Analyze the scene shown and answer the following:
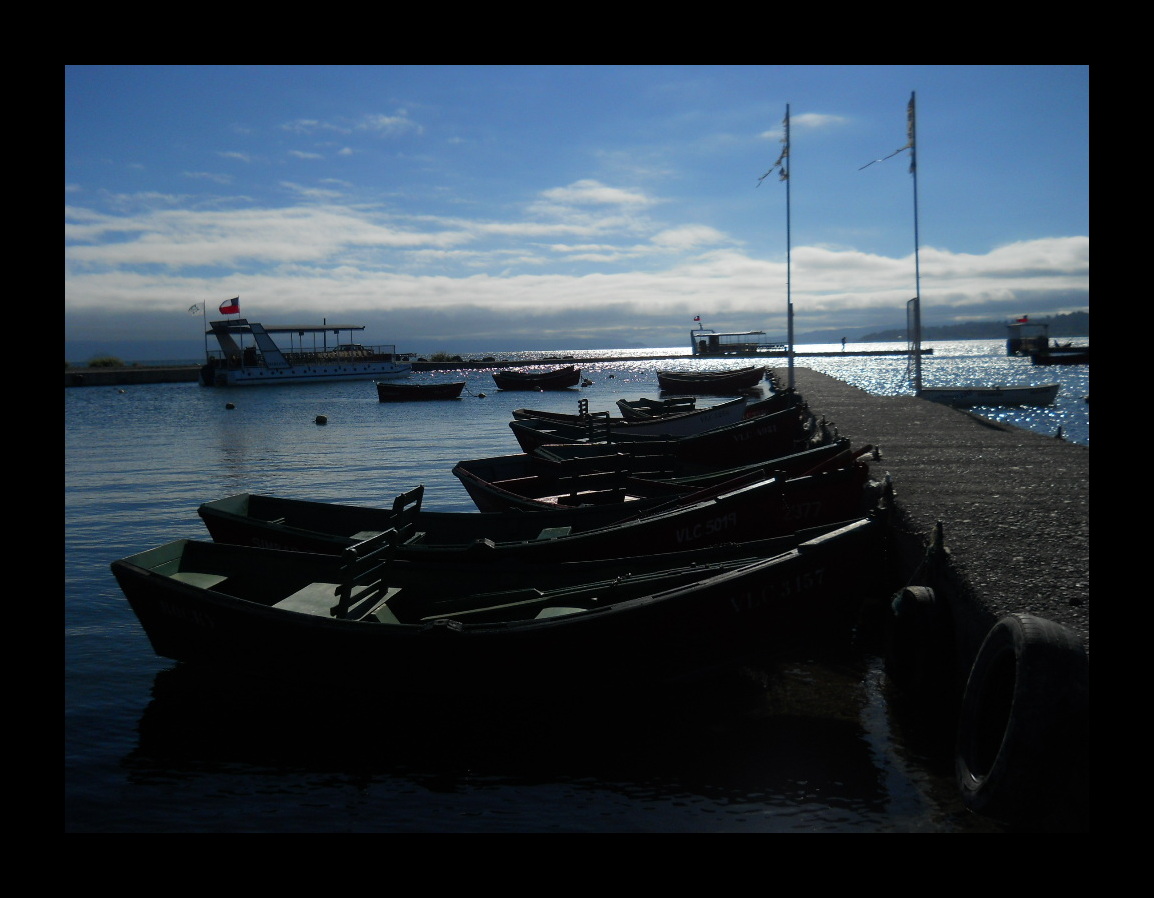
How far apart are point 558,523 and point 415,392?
5828 centimetres

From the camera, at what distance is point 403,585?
359 inches

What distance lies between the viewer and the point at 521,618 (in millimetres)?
8133

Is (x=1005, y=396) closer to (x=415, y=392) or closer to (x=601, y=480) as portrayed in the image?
A: (x=601, y=480)

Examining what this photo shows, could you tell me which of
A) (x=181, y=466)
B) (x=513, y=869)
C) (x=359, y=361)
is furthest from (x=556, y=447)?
(x=359, y=361)

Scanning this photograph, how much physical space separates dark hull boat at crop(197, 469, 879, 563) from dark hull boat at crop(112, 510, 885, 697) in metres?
0.54

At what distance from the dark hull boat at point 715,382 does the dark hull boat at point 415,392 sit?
17262mm

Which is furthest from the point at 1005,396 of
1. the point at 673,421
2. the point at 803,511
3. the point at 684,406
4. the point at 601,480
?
the point at 803,511

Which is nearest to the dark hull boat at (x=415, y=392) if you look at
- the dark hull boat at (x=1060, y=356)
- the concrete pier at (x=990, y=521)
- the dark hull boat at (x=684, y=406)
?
the dark hull boat at (x=684, y=406)

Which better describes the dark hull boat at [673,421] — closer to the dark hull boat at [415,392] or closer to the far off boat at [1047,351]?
the dark hull boat at [415,392]

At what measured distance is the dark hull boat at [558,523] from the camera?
31.6 ft

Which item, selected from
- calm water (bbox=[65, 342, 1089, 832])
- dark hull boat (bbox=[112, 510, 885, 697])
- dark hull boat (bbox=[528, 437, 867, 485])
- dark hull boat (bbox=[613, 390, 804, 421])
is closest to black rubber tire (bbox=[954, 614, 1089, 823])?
calm water (bbox=[65, 342, 1089, 832])
